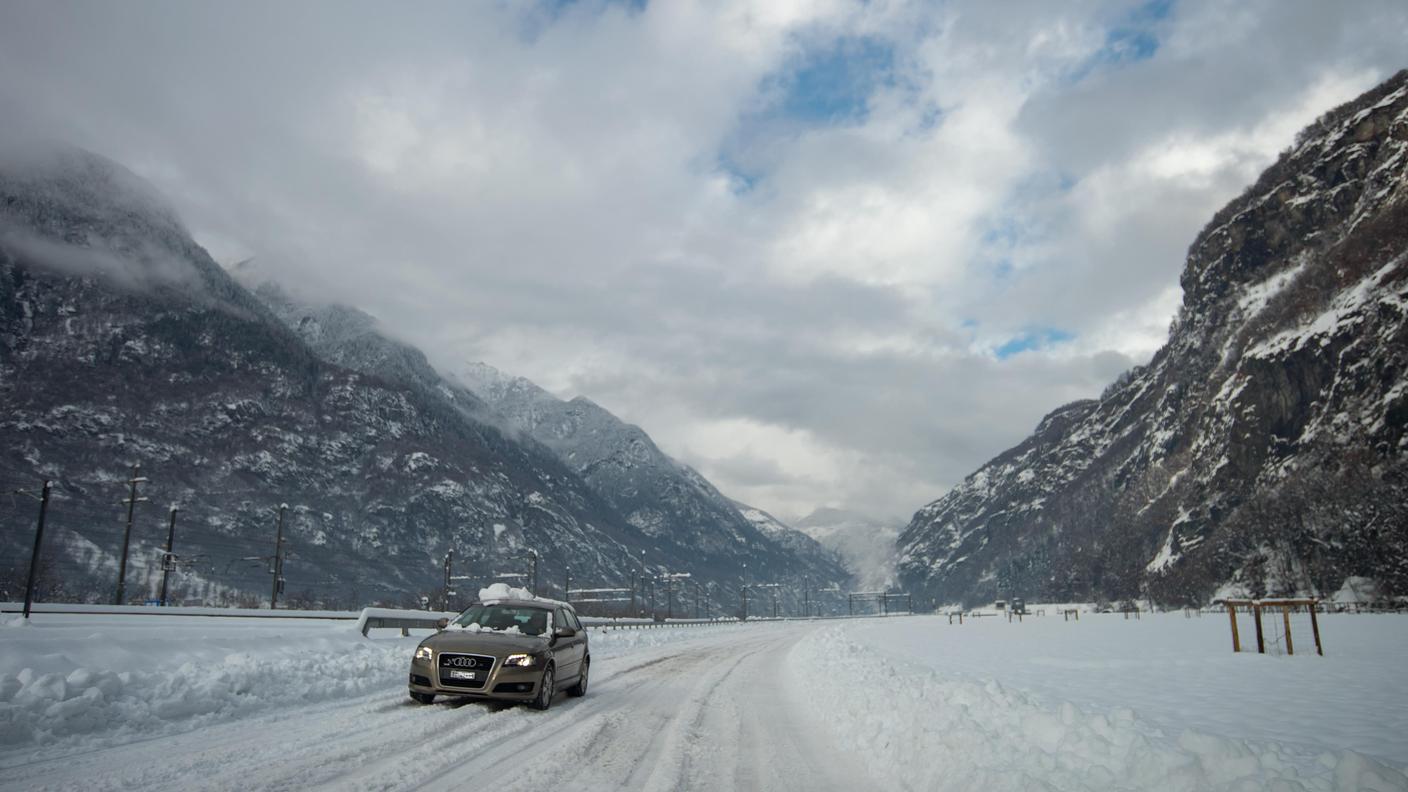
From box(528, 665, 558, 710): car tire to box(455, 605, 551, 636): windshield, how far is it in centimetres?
101

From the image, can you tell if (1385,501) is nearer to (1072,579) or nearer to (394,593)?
(1072,579)

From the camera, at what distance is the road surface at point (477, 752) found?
7.20m

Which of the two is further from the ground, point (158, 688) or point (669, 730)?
point (158, 688)

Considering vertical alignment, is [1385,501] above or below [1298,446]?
below

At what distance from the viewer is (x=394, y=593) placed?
183000mm

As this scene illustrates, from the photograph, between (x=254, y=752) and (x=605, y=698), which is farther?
(x=605, y=698)

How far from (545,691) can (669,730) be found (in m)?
2.57

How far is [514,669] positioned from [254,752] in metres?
4.09

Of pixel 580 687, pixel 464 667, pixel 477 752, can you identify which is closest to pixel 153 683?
pixel 464 667

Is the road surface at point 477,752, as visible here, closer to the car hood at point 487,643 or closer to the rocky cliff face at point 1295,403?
the car hood at point 487,643

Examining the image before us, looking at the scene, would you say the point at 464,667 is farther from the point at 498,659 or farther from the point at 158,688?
the point at 158,688

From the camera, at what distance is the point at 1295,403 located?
121375mm

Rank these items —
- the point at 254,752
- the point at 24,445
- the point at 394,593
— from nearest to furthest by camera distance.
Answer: the point at 254,752 → the point at 24,445 → the point at 394,593

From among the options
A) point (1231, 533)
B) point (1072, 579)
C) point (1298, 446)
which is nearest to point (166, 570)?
point (1231, 533)
